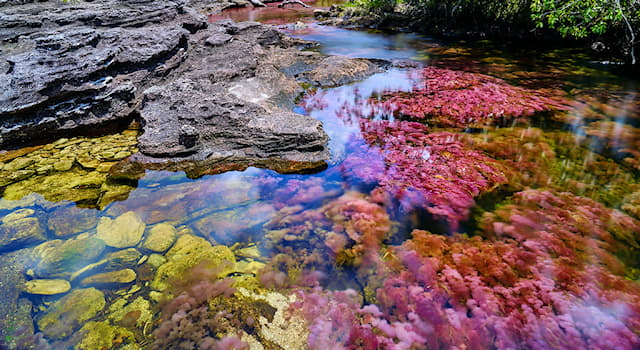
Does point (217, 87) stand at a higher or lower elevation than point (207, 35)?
lower

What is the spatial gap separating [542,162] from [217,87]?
19.7 ft

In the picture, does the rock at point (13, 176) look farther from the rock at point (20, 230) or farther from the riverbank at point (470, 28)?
the riverbank at point (470, 28)

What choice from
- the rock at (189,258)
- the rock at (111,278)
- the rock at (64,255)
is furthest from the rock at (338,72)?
the rock at (111,278)

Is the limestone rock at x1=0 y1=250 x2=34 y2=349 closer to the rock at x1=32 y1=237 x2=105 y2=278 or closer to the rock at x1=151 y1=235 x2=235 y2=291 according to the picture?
the rock at x1=32 y1=237 x2=105 y2=278

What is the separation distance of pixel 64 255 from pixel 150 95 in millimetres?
3623

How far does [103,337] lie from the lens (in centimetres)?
250

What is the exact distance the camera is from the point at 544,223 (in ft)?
11.3

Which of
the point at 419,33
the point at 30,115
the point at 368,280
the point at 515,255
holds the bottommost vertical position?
the point at 368,280

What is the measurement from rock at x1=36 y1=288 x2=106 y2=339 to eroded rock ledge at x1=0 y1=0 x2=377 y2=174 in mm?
2205

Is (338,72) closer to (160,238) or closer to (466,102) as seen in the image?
(466,102)

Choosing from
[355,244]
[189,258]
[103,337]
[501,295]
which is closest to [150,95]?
[189,258]

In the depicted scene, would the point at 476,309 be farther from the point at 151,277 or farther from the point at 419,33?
the point at 419,33

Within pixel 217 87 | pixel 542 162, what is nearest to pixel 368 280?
pixel 542 162

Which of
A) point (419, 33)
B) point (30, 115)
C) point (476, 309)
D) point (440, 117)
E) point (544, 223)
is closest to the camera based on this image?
point (476, 309)
